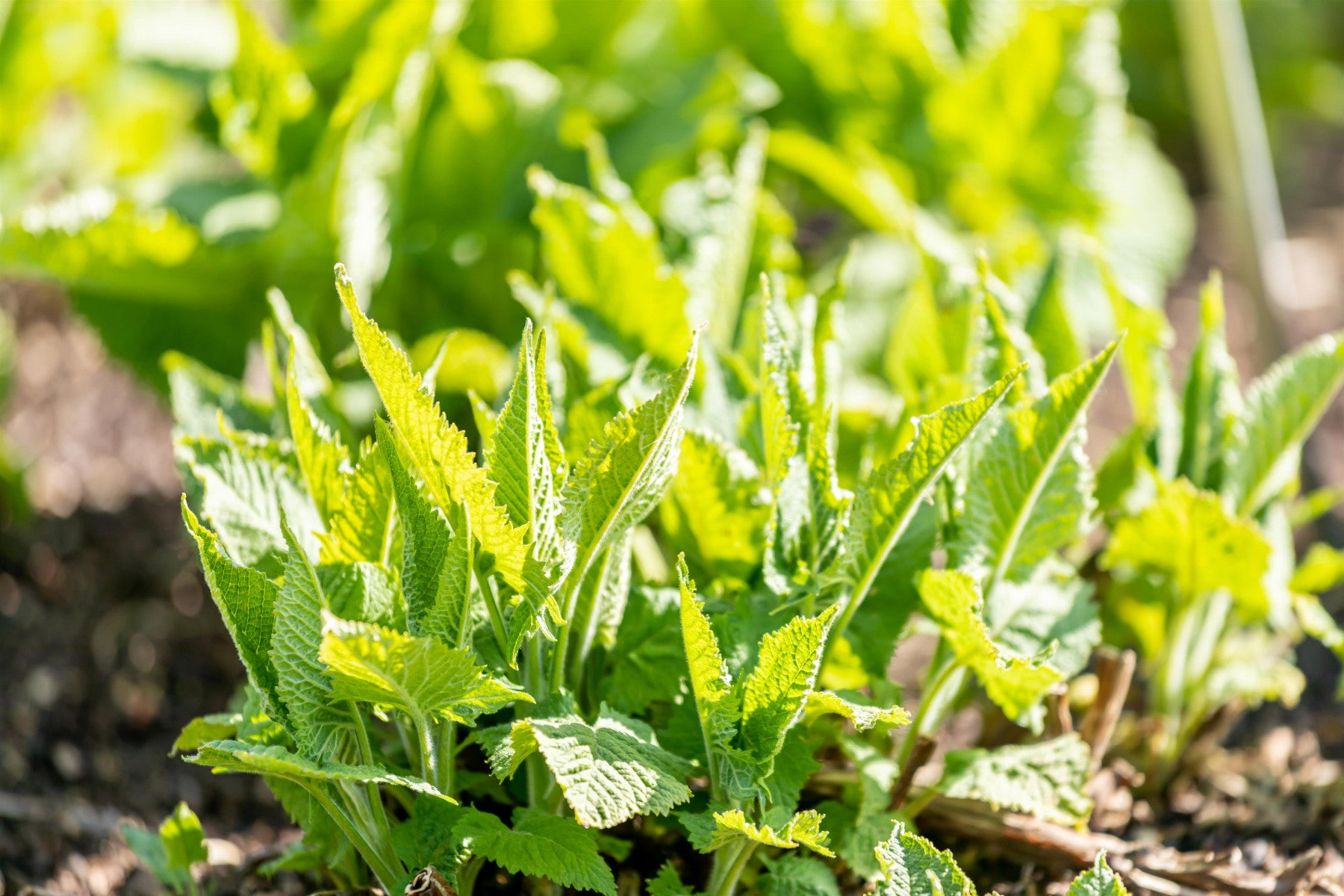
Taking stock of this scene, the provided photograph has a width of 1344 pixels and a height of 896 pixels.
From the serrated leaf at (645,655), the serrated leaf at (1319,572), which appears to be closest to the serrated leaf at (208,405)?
the serrated leaf at (645,655)

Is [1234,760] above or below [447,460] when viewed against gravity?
below

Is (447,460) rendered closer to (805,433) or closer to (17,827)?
(805,433)

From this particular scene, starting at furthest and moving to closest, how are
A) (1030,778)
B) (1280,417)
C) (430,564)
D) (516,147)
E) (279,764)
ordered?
(516,147) → (1280,417) → (1030,778) → (430,564) → (279,764)

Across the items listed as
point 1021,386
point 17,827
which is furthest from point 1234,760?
point 17,827

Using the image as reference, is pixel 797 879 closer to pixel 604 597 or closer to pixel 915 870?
pixel 915 870

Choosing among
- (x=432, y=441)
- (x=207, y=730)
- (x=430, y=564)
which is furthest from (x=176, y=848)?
(x=432, y=441)

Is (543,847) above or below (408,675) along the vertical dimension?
below

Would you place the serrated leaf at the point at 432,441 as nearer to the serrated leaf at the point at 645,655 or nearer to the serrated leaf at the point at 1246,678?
the serrated leaf at the point at 645,655
